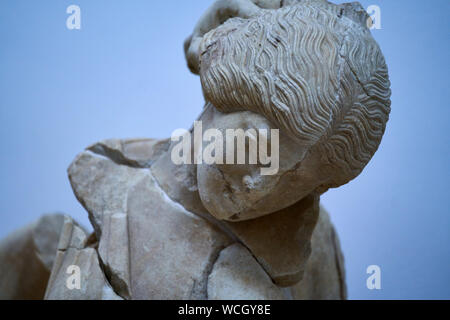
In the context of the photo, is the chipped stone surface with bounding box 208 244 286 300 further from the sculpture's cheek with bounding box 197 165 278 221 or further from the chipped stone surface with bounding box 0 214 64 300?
the chipped stone surface with bounding box 0 214 64 300

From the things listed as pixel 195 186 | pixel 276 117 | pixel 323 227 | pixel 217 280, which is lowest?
pixel 323 227

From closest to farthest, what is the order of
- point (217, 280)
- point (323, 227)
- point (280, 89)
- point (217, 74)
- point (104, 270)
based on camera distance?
point (280, 89) < point (217, 74) < point (217, 280) < point (104, 270) < point (323, 227)

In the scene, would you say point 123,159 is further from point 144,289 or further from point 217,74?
point 217,74

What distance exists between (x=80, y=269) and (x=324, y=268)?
1045 mm

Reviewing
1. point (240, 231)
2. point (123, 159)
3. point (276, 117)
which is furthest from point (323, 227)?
point (276, 117)

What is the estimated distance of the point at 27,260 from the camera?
7.98ft

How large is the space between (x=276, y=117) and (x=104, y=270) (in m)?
0.79

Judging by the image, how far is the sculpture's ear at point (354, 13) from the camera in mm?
1367

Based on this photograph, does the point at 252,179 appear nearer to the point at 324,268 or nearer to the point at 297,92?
the point at 297,92

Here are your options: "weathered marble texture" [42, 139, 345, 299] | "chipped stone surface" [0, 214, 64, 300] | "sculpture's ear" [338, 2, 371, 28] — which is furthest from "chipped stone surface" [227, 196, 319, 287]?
"chipped stone surface" [0, 214, 64, 300]

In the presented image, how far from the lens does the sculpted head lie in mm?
1248

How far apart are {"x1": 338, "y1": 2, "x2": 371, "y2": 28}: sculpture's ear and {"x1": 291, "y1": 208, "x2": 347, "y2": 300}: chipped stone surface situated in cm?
104

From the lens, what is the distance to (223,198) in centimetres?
142

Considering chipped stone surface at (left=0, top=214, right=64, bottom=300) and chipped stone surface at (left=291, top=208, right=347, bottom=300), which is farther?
chipped stone surface at (left=0, top=214, right=64, bottom=300)
